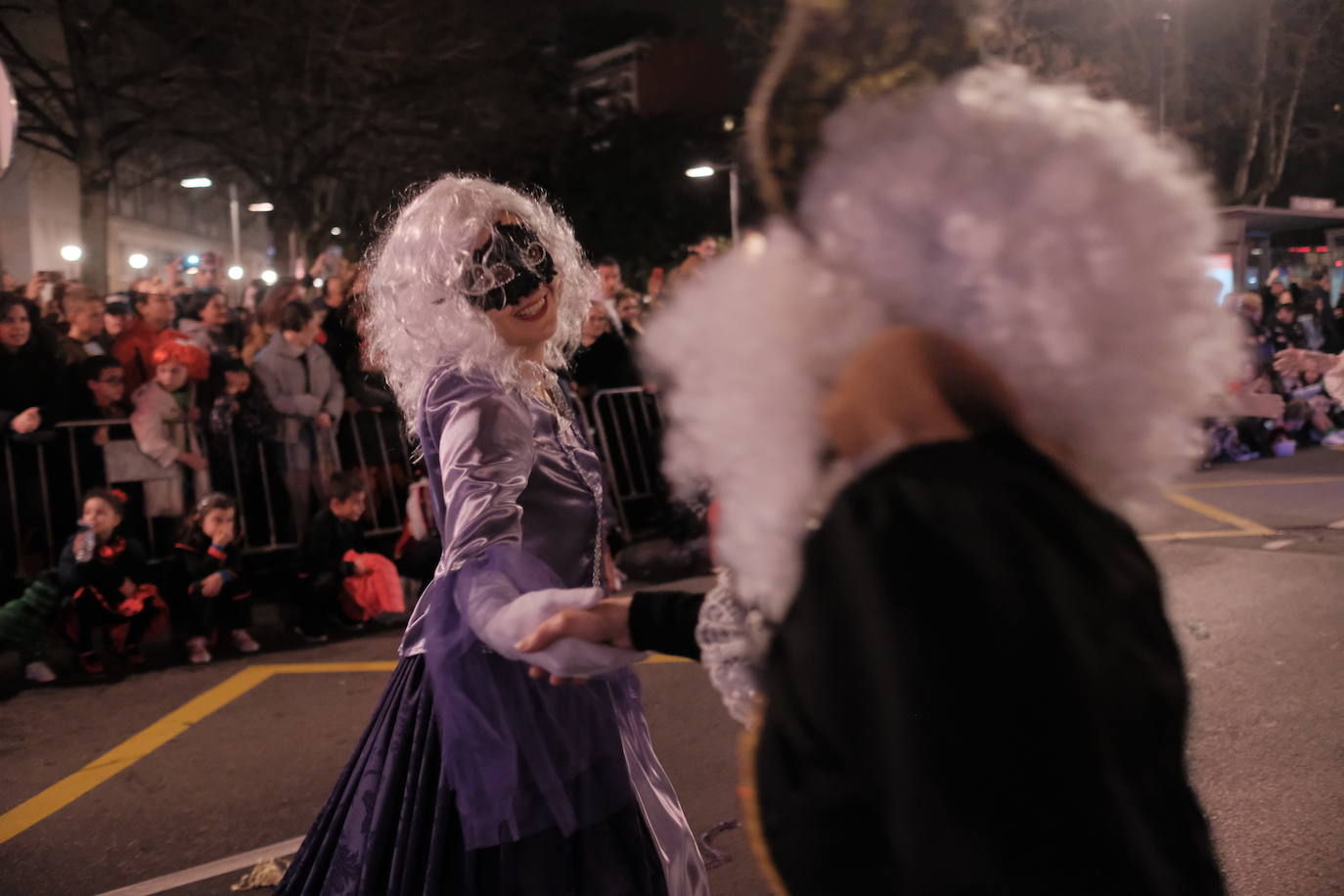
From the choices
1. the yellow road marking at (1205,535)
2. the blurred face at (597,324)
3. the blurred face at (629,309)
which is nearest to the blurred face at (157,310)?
the blurred face at (597,324)

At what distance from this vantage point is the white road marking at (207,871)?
3701 millimetres

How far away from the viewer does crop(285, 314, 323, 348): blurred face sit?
7.74 m

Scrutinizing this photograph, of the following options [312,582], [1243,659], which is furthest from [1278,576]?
[312,582]

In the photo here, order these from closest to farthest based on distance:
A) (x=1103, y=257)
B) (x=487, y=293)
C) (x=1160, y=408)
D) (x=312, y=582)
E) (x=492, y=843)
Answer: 1. (x=1103, y=257)
2. (x=1160, y=408)
3. (x=492, y=843)
4. (x=487, y=293)
5. (x=312, y=582)

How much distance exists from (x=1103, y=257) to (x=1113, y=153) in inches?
5.4

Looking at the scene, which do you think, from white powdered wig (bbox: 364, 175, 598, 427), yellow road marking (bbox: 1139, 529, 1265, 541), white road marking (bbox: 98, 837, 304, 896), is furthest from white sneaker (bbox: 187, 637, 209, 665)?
yellow road marking (bbox: 1139, 529, 1265, 541)

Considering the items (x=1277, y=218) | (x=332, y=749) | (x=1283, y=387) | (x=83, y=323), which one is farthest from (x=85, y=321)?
(x=1277, y=218)

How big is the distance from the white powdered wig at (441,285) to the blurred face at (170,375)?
5.08 meters

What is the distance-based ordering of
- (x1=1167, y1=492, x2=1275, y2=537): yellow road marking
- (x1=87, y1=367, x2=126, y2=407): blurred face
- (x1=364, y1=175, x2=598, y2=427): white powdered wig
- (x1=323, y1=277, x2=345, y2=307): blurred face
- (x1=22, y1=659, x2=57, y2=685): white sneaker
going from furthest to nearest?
(x1=323, y1=277, x2=345, y2=307): blurred face → (x1=1167, y1=492, x2=1275, y2=537): yellow road marking → (x1=87, y1=367, x2=126, y2=407): blurred face → (x1=22, y1=659, x2=57, y2=685): white sneaker → (x1=364, y1=175, x2=598, y2=427): white powdered wig

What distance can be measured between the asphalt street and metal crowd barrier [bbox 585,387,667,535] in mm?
2861

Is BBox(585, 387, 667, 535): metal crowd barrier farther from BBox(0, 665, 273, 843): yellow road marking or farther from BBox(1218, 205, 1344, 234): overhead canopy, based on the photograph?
BBox(1218, 205, 1344, 234): overhead canopy

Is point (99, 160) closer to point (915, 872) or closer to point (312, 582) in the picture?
point (312, 582)

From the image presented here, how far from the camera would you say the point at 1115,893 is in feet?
3.68

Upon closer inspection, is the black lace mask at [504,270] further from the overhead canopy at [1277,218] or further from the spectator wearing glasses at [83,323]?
the overhead canopy at [1277,218]
